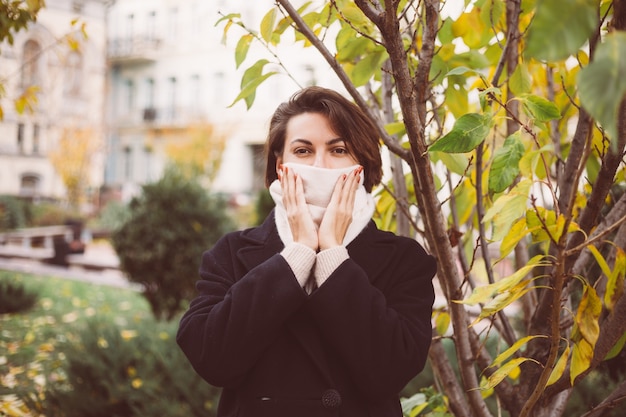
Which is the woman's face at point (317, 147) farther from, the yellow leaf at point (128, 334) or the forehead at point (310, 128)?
the yellow leaf at point (128, 334)

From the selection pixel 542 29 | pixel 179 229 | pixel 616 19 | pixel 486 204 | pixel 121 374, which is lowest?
pixel 121 374

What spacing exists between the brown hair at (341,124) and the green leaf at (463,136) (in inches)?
22.1

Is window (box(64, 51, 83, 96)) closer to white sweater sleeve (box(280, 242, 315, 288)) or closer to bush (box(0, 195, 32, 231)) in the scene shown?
bush (box(0, 195, 32, 231))

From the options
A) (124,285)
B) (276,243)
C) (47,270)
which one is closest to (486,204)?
(276,243)

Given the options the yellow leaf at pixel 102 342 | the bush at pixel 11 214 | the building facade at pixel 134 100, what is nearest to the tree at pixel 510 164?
the yellow leaf at pixel 102 342

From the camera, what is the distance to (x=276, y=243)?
5.60ft

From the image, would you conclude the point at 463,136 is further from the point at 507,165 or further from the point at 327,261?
the point at 327,261

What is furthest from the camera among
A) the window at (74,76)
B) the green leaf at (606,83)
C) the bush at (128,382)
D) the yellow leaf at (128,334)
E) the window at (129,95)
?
the window at (129,95)

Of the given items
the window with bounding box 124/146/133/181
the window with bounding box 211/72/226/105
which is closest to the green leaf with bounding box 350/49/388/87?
the window with bounding box 211/72/226/105

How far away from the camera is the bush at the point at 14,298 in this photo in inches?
300

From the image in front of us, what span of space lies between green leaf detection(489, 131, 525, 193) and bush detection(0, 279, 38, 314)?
7.77m

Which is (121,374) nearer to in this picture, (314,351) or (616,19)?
(314,351)

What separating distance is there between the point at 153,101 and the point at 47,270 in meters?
20.6

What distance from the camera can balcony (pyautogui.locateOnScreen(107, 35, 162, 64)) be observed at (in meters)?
30.6
